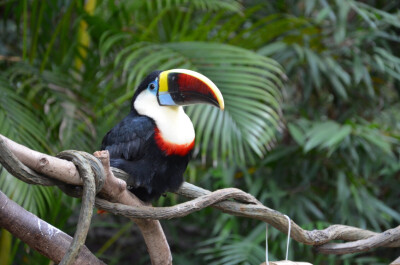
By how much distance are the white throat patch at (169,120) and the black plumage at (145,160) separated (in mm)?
20

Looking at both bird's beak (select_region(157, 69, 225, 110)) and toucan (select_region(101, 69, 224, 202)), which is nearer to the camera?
bird's beak (select_region(157, 69, 225, 110))

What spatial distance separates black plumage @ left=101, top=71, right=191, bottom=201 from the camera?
4.41 ft

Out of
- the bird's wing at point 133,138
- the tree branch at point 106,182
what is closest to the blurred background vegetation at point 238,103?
the bird's wing at point 133,138

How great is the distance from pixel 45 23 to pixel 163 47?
63 centimetres

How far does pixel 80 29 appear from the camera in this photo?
2385 mm

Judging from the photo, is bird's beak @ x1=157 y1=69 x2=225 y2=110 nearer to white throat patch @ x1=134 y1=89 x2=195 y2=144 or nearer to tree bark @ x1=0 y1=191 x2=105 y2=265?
white throat patch @ x1=134 y1=89 x2=195 y2=144

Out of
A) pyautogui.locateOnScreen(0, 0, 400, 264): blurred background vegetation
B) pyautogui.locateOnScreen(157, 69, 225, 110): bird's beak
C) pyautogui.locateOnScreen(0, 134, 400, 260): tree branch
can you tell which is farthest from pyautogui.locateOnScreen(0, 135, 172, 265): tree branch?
pyautogui.locateOnScreen(0, 0, 400, 264): blurred background vegetation

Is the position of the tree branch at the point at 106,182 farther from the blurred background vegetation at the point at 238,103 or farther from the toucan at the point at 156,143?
the blurred background vegetation at the point at 238,103

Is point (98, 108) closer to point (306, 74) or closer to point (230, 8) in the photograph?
point (230, 8)

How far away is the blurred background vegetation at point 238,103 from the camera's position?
6.37 feet

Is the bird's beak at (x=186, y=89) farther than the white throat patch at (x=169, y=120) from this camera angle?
No

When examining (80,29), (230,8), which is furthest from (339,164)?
(80,29)

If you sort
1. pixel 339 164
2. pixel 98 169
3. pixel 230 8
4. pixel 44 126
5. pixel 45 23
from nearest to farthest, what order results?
pixel 98 169 → pixel 44 126 → pixel 230 8 → pixel 45 23 → pixel 339 164

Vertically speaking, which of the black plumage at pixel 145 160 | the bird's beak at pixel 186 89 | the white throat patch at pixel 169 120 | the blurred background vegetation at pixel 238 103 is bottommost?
the blurred background vegetation at pixel 238 103
